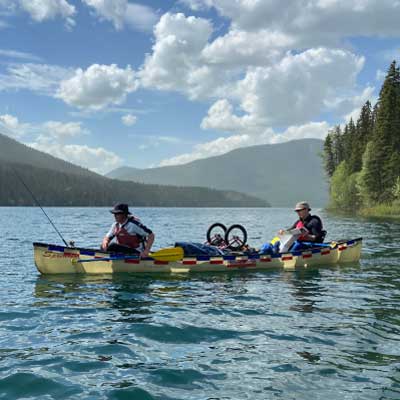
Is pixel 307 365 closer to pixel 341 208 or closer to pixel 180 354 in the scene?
pixel 180 354

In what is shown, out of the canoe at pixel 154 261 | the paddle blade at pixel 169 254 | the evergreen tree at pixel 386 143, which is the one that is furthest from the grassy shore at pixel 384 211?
the paddle blade at pixel 169 254

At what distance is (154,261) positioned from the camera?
15.6 m

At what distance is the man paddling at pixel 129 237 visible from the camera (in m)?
14.9

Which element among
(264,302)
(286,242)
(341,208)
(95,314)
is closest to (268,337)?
(264,302)

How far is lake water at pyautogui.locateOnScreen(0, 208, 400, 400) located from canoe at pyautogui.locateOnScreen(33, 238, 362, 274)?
46 cm

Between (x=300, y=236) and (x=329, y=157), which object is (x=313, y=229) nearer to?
(x=300, y=236)

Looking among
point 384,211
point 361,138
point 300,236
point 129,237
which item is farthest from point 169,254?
point 361,138

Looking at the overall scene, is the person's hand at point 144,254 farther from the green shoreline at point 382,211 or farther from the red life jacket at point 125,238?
the green shoreline at point 382,211

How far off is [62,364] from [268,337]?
12.3 feet

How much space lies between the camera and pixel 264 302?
11.7 meters

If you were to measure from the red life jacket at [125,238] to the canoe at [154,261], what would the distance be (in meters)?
0.50

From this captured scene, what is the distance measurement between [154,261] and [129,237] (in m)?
1.22

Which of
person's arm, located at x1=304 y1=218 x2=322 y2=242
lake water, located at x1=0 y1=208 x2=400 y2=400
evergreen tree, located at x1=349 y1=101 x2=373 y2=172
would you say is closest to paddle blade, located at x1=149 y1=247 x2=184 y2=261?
lake water, located at x1=0 y1=208 x2=400 y2=400

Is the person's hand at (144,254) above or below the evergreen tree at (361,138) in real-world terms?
below
